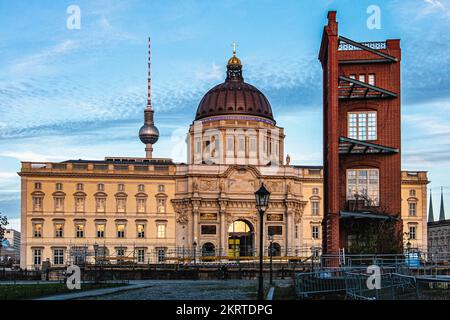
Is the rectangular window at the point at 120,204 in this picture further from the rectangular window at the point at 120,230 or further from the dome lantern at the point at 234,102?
the dome lantern at the point at 234,102

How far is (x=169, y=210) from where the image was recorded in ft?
→ 354

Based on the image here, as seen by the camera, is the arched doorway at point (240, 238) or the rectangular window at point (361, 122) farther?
the arched doorway at point (240, 238)

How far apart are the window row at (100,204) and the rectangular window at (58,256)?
218 inches

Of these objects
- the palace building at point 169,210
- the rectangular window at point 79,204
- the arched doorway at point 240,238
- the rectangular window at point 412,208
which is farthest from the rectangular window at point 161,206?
the rectangular window at point 412,208

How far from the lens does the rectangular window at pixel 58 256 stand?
343ft

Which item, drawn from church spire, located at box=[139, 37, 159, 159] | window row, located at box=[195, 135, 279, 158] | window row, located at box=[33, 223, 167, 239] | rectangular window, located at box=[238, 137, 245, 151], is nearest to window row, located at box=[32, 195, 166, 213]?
window row, located at box=[33, 223, 167, 239]

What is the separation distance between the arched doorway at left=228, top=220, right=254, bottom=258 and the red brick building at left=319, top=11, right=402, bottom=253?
5730cm

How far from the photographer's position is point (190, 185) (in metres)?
107

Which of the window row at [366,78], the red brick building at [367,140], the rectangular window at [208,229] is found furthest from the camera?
the rectangular window at [208,229]

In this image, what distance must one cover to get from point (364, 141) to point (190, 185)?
192 feet

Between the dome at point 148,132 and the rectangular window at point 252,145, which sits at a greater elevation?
the dome at point 148,132

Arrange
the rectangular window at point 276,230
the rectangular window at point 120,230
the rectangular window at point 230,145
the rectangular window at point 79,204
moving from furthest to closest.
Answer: the rectangular window at point 230,145
the rectangular window at point 276,230
the rectangular window at point 120,230
the rectangular window at point 79,204
